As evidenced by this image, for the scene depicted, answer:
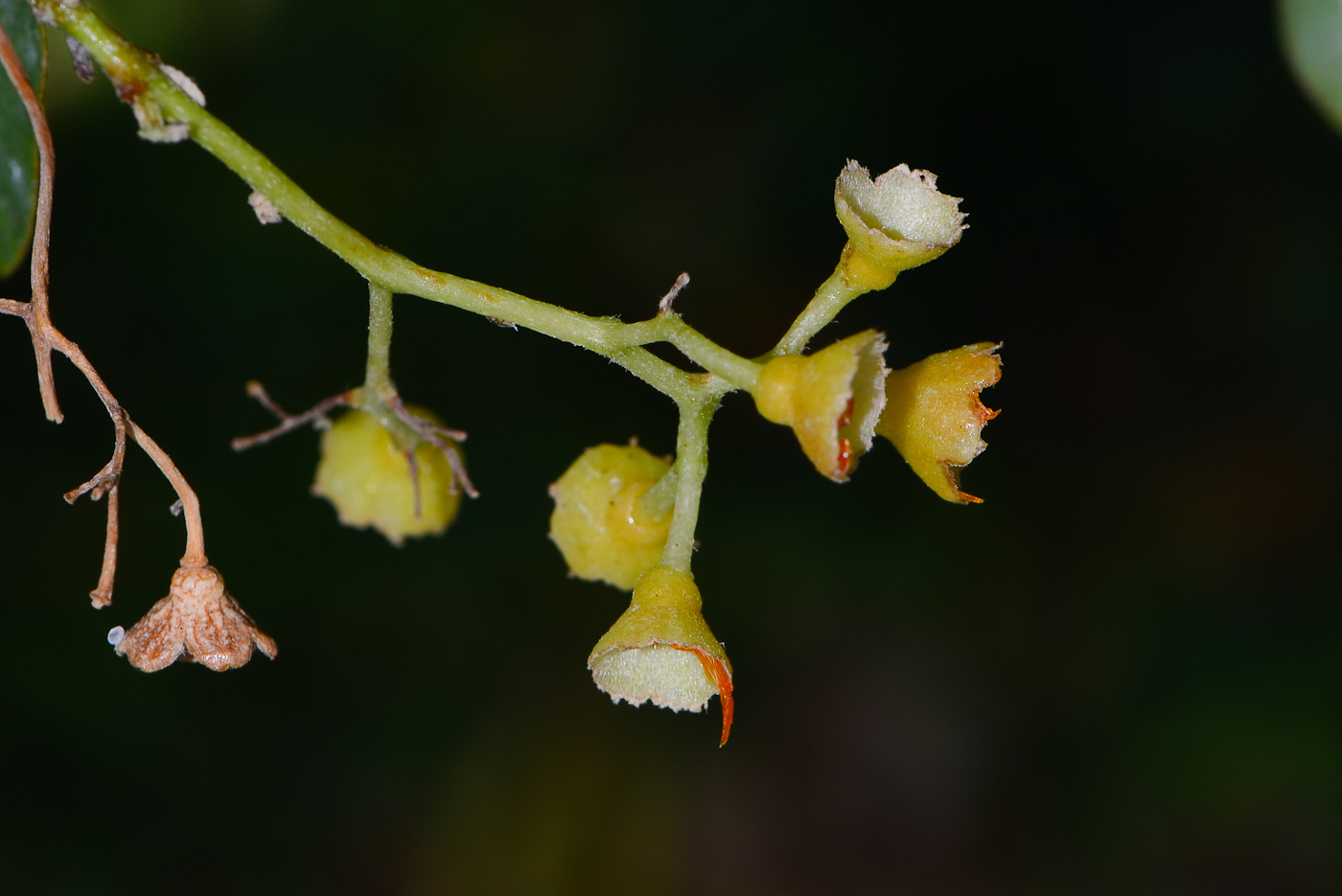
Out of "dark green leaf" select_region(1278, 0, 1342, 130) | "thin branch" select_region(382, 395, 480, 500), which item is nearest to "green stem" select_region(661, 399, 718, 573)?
"thin branch" select_region(382, 395, 480, 500)

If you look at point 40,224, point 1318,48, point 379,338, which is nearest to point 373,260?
point 379,338

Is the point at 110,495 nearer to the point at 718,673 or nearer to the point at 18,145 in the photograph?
the point at 18,145

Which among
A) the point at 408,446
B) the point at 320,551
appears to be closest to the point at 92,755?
the point at 320,551

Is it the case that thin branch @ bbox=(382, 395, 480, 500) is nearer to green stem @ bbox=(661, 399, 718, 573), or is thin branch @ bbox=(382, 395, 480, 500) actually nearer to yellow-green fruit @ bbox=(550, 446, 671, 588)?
yellow-green fruit @ bbox=(550, 446, 671, 588)

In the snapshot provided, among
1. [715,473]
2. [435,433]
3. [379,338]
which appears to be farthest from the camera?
[715,473]

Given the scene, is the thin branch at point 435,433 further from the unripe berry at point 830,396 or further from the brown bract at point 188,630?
the unripe berry at point 830,396

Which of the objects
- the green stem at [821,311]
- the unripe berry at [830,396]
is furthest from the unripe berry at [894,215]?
the unripe berry at [830,396]

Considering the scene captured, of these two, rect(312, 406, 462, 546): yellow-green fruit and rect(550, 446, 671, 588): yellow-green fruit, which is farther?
rect(312, 406, 462, 546): yellow-green fruit
